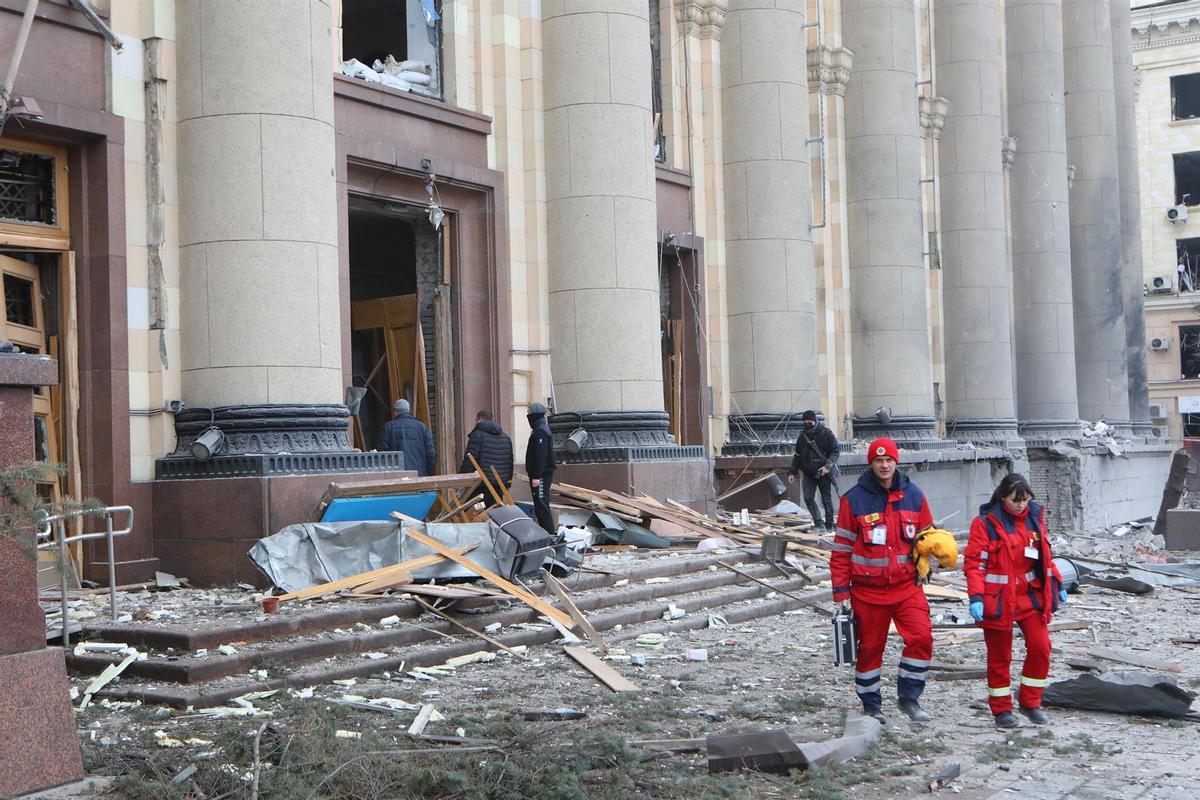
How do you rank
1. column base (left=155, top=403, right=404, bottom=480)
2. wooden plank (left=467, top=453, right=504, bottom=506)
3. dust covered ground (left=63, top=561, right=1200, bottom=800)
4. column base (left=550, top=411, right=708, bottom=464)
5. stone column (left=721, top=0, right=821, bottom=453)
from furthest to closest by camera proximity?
stone column (left=721, top=0, right=821, bottom=453)
column base (left=550, top=411, right=708, bottom=464)
wooden plank (left=467, top=453, right=504, bottom=506)
column base (left=155, top=403, right=404, bottom=480)
dust covered ground (left=63, top=561, right=1200, bottom=800)

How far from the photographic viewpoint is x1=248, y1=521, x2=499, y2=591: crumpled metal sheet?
Answer: 35.6 ft

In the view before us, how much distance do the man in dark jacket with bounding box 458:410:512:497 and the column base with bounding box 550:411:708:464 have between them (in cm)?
198

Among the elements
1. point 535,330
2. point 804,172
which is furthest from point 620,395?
point 804,172

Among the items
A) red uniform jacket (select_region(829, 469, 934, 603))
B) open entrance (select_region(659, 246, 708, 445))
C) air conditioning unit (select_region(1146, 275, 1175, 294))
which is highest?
air conditioning unit (select_region(1146, 275, 1175, 294))

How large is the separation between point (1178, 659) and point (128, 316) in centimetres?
915

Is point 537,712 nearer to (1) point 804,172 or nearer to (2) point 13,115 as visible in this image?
(2) point 13,115

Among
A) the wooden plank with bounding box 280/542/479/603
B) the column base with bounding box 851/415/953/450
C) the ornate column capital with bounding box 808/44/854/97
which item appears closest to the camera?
the wooden plank with bounding box 280/542/479/603

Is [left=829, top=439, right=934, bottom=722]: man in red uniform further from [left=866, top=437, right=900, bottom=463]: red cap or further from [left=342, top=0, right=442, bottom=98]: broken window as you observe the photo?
[left=342, top=0, right=442, bottom=98]: broken window

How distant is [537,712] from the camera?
7980mm

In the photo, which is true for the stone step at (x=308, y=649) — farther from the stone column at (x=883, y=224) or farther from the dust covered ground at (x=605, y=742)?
the stone column at (x=883, y=224)

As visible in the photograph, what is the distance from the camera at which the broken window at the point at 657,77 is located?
20.7 metres

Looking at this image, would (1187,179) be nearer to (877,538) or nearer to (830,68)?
(830,68)

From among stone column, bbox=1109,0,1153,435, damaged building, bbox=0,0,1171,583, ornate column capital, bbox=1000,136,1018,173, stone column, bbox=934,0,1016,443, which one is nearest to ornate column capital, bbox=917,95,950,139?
damaged building, bbox=0,0,1171,583

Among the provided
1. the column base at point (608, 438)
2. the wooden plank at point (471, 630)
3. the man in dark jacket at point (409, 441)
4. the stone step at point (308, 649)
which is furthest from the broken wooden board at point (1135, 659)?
the column base at point (608, 438)
